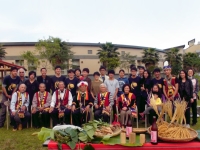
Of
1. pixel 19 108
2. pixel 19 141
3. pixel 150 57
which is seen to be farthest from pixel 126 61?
pixel 19 141

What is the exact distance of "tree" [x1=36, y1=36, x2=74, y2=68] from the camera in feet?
84.4

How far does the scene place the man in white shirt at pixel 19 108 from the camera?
5.52 metres

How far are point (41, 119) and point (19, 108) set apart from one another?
655mm

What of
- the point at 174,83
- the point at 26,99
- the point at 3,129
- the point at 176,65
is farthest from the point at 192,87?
the point at 176,65

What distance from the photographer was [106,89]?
582cm

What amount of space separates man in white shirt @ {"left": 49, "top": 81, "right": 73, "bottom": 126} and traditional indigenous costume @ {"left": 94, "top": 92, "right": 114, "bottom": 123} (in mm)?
725

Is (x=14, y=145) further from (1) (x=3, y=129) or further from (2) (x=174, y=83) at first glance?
(2) (x=174, y=83)

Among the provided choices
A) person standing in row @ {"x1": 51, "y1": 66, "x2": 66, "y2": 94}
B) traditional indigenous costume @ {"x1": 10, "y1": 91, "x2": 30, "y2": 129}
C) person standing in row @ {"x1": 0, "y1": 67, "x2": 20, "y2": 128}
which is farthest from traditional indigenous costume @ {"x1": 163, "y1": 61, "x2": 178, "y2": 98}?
person standing in row @ {"x1": 0, "y1": 67, "x2": 20, "y2": 128}

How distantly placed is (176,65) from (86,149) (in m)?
34.9

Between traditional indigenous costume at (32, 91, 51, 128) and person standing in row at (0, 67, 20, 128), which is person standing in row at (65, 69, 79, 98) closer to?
traditional indigenous costume at (32, 91, 51, 128)

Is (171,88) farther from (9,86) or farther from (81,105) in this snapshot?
(9,86)

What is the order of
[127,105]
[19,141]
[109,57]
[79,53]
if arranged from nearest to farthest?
[19,141] → [127,105] → [109,57] → [79,53]

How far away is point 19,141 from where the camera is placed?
460 centimetres

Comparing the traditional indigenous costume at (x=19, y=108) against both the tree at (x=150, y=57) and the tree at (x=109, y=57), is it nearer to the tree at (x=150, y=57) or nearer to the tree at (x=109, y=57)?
the tree at (x=109, y=57)
